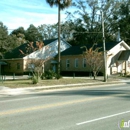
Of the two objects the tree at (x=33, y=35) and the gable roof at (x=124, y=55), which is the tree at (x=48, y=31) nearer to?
the tree at (x=33, y=35)

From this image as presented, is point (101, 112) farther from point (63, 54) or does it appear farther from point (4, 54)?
point (4, 54)

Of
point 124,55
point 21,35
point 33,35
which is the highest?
point 33,35

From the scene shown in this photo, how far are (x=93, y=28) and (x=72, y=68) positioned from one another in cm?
1684

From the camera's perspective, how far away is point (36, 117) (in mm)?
8547

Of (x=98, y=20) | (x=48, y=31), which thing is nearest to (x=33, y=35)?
(x=48, y=31)

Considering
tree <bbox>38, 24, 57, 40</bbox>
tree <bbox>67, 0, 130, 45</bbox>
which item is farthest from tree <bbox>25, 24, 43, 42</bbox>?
tree <bbox>67, 0, 130, 45</bbox>

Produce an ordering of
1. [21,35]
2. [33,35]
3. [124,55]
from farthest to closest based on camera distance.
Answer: [33,35]
[21,35]
[124,55]

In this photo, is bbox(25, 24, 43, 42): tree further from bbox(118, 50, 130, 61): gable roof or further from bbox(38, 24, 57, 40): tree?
bbox(118, 50, 130, 61): gable roof

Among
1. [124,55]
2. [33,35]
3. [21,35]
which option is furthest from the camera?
[33,35]

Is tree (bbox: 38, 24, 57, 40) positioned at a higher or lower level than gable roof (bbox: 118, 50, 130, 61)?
higher

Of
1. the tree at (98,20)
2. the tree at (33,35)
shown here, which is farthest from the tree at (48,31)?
the tree at (98,20)

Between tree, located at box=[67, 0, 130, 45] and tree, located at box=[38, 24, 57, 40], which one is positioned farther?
tree, located at box=[38, 24, 57, 40]

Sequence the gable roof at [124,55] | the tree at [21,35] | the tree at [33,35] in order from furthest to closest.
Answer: the tree at [33,35], the tree at [21,35], the gable roof at [124,55]

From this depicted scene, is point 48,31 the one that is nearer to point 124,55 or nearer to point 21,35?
point 21,35
